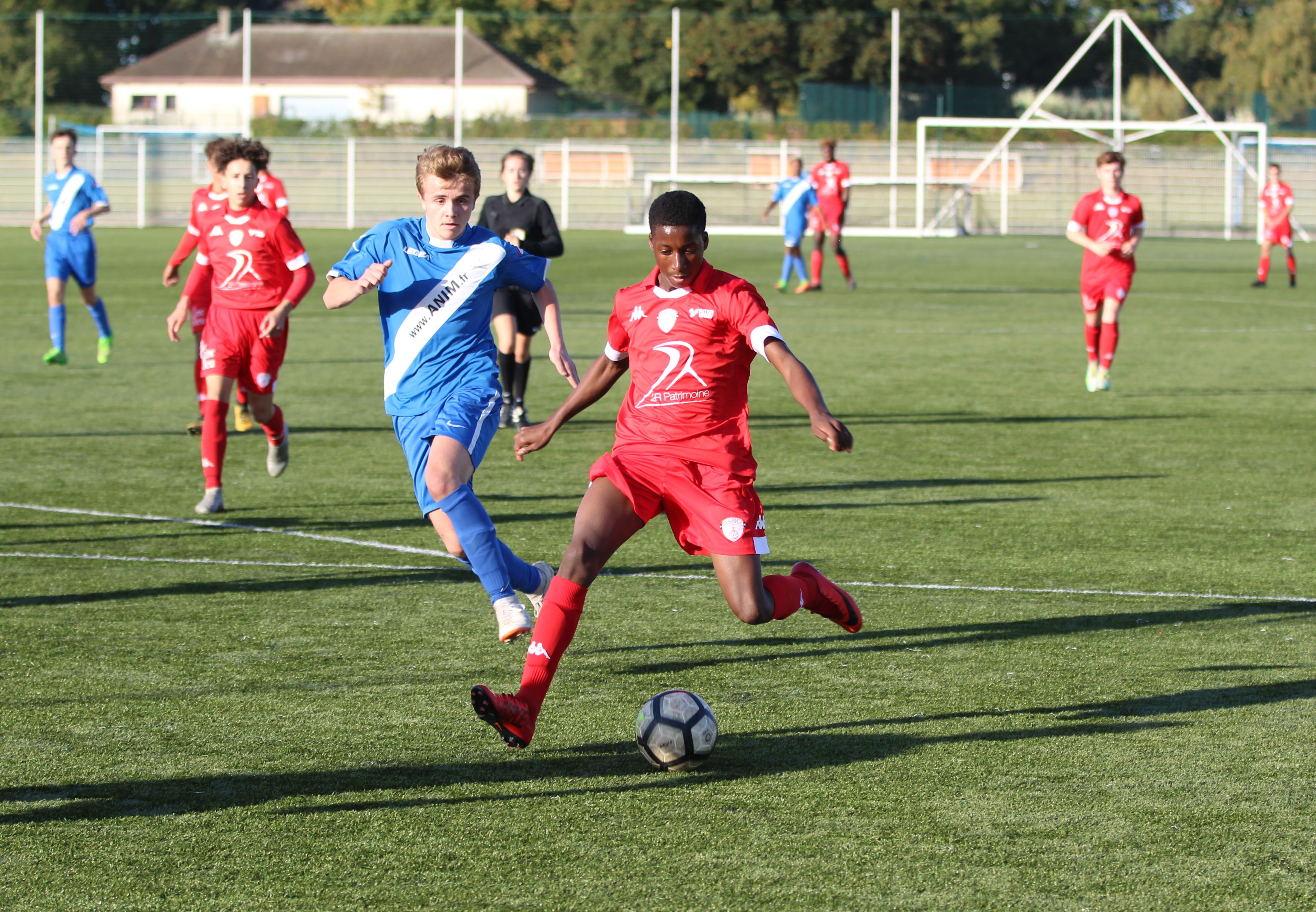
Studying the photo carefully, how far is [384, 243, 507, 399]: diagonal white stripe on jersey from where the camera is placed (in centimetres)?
611

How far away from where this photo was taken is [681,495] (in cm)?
509

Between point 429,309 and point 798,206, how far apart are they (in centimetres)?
1950

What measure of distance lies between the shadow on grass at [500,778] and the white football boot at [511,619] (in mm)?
618

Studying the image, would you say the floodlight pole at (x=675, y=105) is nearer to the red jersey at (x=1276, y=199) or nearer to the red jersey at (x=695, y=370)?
the red jersey at (x=1276, y=199)

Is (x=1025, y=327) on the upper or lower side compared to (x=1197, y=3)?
lower

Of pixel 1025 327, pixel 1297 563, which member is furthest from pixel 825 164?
pixel 1297 563

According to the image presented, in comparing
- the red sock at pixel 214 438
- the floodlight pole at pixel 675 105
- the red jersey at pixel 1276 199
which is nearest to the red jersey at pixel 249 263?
the red sock at pixel 214 438

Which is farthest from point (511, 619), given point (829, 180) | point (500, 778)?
point (829, 180)

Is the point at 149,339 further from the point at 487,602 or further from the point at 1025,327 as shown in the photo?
the point at 487,602

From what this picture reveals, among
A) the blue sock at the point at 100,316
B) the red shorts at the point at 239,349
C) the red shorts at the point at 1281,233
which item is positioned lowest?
the red shorts at the point at 239,349

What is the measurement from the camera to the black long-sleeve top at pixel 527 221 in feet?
38.2

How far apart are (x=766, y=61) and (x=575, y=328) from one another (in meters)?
35.6

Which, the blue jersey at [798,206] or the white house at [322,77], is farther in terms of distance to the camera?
the white house at [322,77]

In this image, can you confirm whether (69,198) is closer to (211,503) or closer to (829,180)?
(211,503)
